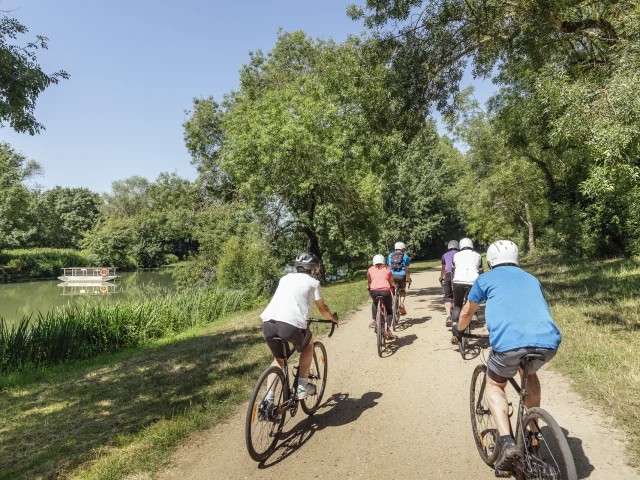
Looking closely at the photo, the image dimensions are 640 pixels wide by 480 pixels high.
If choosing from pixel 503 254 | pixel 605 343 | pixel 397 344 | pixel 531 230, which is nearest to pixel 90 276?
pixel 531 230

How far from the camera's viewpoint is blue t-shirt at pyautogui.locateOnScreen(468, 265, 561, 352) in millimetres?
3014

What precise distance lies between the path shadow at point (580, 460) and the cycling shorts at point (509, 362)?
3.88 feet

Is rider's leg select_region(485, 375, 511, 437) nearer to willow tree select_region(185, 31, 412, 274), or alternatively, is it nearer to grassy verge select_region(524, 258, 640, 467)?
grassy verge select_region(524, 258, 640, 467)

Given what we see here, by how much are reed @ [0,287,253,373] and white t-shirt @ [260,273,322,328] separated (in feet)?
28.9

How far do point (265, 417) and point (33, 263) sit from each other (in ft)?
173

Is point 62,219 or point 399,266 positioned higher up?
point 62,219

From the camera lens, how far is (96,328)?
11.9 meters

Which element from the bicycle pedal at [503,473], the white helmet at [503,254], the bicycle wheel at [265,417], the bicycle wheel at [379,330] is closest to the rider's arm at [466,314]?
the white helmet at [503,254]

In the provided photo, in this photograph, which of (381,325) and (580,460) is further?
(381,325)

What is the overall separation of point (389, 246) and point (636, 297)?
27799mm

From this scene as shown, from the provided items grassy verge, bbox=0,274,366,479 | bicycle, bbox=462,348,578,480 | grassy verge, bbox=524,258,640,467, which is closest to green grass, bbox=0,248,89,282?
grassy verge, bbox=0,274,366,479

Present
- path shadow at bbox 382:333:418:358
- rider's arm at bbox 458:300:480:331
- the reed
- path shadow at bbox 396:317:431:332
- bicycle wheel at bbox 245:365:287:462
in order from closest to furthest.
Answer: rider's arm at bbox 458:300:480:331 → bicycle wheel at bbox 245:365:287:462 → path shadow at bbox 382:333:418:358 → path shadow at bbox 396:317:431:332 → the reed

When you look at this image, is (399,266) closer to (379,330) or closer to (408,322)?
(408,322)

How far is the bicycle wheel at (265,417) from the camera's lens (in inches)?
152
